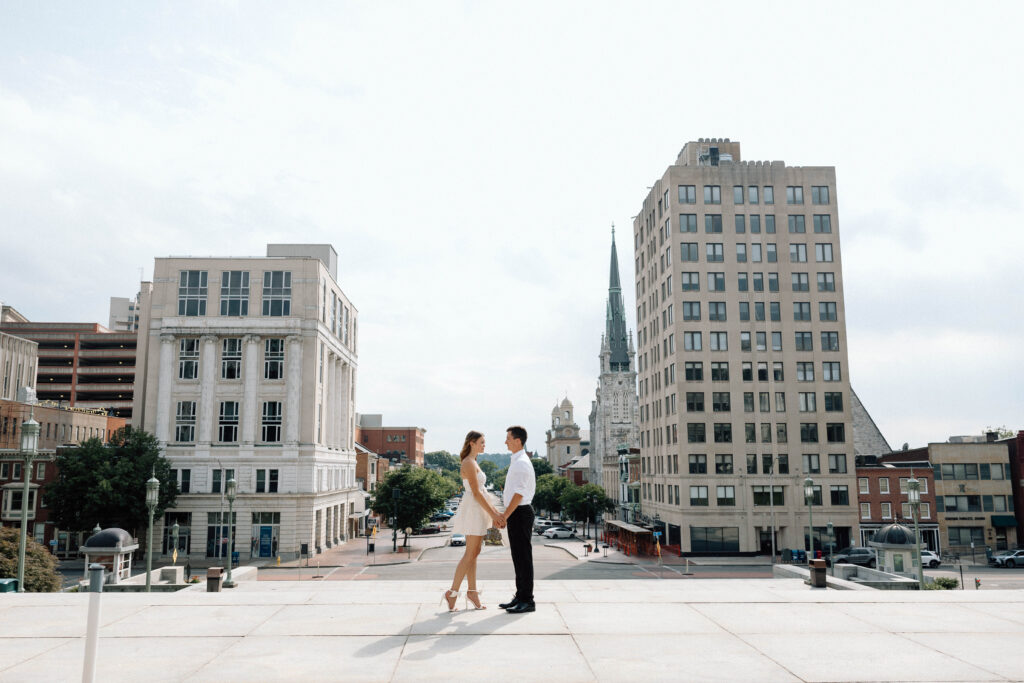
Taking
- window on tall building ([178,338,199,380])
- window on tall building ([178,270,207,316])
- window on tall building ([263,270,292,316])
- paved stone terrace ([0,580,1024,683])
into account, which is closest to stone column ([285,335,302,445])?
window on tall building ([263,270,292,316])

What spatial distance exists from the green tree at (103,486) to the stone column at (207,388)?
15.8ft

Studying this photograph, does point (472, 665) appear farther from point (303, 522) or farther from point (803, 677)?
point (303, 522)

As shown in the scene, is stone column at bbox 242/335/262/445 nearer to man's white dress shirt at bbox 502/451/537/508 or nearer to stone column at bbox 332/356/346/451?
stone column at bbox 332/356/346/451

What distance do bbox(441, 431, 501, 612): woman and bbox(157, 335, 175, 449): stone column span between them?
197 feet

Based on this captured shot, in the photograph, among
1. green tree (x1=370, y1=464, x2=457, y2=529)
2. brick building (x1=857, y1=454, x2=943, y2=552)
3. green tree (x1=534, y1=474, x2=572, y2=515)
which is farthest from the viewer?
green tree (x1=534, y1=474, x2=572, y2=515)

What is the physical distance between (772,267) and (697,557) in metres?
27.6

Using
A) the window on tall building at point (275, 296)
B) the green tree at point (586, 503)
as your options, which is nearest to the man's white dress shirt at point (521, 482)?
the window on tall building at point (275, 296)

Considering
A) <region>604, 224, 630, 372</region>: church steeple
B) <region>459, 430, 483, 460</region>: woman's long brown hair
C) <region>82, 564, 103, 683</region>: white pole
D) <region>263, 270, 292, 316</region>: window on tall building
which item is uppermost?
<region>604, 224, 630, 372</region>: church steeple

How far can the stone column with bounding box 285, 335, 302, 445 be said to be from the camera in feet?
208

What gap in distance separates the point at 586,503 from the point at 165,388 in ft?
176

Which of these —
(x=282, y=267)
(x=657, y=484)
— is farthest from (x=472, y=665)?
(x=657, y=484)

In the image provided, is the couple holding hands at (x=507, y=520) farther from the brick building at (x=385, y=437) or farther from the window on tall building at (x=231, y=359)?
the brick building at (x=385, y=437)

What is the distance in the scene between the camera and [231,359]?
64750mm

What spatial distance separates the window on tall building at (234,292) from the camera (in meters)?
65.1
